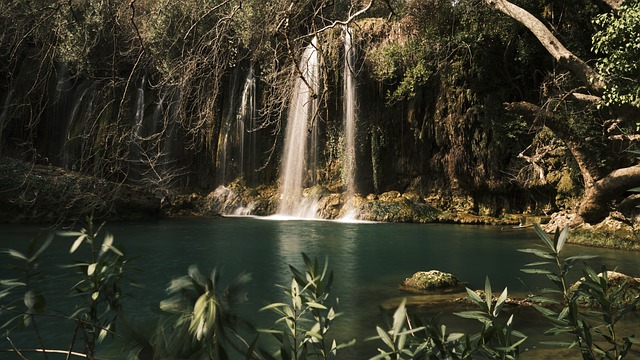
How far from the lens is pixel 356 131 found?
2305 centimetres

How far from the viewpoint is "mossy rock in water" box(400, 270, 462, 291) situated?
7.80 metres

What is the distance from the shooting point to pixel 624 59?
10125mm

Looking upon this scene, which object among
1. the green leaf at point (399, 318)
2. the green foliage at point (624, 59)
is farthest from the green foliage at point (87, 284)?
the green foliage at point (624, 59)

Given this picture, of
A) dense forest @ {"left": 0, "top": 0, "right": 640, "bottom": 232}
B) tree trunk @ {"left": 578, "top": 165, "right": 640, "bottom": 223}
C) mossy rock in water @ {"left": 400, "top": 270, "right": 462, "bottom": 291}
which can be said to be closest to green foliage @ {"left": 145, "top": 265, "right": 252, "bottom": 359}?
mossy rock in water @ {"left": 400, "top": 270, "right": 462, "bottom": 291}

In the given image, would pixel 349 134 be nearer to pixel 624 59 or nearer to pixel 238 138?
pixel 238 138

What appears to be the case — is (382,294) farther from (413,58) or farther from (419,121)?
(419,121)

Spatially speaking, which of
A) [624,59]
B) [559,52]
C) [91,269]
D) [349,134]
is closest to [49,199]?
[349,134]


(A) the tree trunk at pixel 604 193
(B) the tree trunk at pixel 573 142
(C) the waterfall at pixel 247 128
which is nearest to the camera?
(A) the tree trunk at pixel 604 193

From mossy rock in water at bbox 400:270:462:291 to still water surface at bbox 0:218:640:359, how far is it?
29cm

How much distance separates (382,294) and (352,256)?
11.8 feet

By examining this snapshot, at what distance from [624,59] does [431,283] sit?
648 cm

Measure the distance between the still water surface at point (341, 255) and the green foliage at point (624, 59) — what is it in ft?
11.7

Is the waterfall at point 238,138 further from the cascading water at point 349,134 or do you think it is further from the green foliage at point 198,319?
the green foliage at point 198,319

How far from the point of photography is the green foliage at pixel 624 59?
9.88 m
